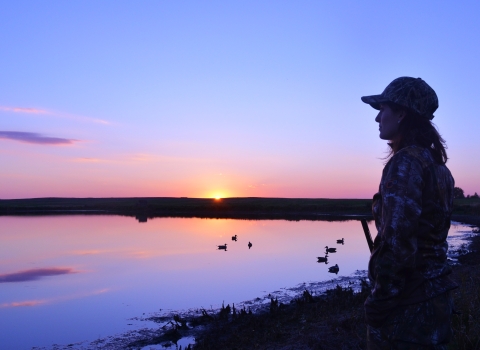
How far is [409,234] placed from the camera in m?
2.42

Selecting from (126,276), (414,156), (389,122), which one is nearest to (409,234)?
(414,156)

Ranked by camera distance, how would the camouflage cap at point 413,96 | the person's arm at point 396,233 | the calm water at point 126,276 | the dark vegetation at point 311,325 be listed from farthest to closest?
the calm water at point 126,276 < the dark vegetation at point 311,325 < the camouflage cap at point 413,96 < the person's arm at point 396,233

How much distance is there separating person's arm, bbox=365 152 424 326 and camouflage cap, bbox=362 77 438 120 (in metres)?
0.38

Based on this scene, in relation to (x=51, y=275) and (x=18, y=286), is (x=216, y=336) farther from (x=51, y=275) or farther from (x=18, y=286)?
(x=51, y=275)

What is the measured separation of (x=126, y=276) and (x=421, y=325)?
16.9m

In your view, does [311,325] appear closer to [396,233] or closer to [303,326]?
[303,326]

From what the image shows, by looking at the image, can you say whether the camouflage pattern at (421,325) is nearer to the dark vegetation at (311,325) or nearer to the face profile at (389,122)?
the face profile at (389,122)

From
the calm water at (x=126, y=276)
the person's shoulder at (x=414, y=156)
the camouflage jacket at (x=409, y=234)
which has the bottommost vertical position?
the calm water at (x=126, y=276)

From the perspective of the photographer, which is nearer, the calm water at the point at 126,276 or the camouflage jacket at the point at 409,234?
the camouflage jacket at the point at 409,234

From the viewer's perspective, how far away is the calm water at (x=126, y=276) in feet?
38.7

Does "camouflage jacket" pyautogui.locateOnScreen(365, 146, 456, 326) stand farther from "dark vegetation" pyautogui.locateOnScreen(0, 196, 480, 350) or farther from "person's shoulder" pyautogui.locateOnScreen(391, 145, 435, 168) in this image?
"dark vegetation" pyautogui.locateOnScreen(0, 196, 480, 350)

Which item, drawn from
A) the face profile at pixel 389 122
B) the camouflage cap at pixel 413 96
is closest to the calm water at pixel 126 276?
the face profile at pixel 389 122

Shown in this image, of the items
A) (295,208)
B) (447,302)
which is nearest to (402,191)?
(447,302)

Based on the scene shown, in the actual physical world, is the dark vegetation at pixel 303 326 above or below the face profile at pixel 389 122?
below
